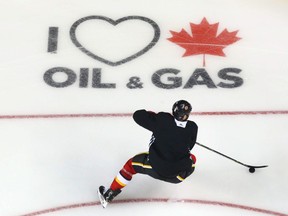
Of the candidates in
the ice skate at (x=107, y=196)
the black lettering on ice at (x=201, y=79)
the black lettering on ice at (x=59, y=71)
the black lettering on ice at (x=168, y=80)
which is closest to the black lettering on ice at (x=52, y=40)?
the black lettering on ice at (x=59, y=71)

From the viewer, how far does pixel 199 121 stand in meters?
3.69

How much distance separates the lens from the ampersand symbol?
12.7ft

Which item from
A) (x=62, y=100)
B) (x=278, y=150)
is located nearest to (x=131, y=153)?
(x=62, y=100)

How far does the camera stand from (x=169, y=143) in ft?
9.69

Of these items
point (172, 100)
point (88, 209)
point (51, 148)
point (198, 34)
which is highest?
point (198, 34)

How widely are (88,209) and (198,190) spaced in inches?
23.4

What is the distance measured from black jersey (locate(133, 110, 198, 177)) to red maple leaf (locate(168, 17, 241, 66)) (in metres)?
1.15

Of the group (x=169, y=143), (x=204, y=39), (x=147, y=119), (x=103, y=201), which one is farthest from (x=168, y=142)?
(x=204, y=39)

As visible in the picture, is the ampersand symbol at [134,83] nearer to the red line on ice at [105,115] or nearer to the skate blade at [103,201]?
the red line on ice at [105,115]

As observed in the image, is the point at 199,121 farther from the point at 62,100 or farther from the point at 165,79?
the point at 62,100

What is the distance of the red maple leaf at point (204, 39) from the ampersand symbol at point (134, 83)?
1.24ft

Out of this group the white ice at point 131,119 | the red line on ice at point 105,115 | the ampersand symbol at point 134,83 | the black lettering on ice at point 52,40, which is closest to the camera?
the white ice at point 131,119

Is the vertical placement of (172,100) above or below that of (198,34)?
below

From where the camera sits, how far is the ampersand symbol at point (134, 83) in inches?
152
